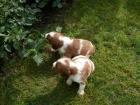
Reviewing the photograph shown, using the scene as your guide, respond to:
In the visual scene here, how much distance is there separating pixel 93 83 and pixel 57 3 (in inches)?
76.7

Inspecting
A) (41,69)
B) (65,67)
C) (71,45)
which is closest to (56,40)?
(71,45)

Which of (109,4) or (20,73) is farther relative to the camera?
(109,4)

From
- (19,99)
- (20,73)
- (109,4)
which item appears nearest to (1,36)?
(20,73)

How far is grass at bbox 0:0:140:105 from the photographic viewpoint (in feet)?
17.6

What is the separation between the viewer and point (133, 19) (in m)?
6.71

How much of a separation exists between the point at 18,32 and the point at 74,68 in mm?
1207

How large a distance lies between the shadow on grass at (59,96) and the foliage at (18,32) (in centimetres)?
68

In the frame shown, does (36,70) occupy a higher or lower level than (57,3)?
lower

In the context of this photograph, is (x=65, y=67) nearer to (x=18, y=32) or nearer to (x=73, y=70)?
(x=73, y=70)

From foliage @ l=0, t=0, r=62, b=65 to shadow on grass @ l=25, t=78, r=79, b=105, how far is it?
2.22 feet

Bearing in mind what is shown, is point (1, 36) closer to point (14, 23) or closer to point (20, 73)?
point (14, 23)

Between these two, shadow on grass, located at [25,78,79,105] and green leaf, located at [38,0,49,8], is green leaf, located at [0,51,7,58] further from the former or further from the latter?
green leaf, located at [38,0,49,8]

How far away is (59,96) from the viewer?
5.38 meters

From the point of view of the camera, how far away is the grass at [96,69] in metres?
5.38
